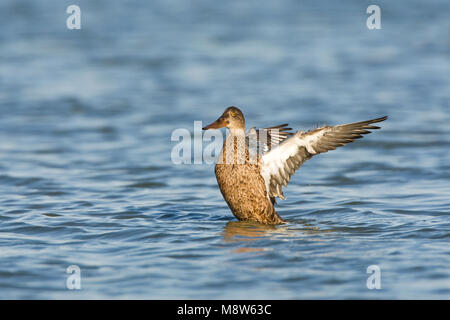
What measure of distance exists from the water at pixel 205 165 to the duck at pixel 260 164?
233 millimetres

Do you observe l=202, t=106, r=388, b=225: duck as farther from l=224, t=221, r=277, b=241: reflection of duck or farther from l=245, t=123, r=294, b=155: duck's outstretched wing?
l=245, t=123, r=294, b=155: duck's outstretched wing

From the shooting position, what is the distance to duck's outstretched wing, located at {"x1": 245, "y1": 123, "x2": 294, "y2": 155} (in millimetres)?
8266

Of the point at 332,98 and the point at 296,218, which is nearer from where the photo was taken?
the point at 296,218

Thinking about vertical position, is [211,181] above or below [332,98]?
below

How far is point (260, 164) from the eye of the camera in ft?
25.2

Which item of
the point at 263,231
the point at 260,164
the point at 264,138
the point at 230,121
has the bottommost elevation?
the point at 263,231

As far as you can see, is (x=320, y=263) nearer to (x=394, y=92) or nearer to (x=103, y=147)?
(x=103, y=147)

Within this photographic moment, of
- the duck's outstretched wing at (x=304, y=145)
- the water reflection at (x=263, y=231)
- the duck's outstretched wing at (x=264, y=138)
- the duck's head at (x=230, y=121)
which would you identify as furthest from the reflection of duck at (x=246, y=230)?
the duck's head at (x=230, y=121)

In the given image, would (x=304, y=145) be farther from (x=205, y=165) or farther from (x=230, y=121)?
(x=205, y=165)

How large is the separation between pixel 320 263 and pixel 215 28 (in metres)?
16.7

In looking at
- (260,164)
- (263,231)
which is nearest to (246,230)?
(263,231)

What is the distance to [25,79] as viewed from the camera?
675 inches

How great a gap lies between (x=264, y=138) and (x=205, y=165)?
263 centimetres

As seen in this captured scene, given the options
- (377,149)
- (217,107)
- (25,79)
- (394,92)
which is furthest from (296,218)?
(25,79)
